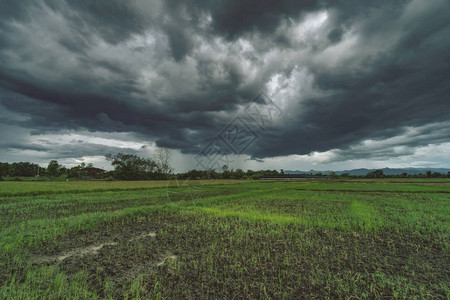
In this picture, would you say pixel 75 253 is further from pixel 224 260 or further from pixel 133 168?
pixel 133 168

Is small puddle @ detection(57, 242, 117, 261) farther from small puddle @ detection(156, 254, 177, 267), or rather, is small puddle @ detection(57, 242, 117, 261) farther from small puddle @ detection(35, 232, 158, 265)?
small puddle @ detection(156, 254, 177, 267)

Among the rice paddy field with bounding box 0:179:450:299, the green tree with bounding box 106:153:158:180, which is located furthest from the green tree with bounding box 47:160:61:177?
the rice paddy field with bounding box 0:179:450:299

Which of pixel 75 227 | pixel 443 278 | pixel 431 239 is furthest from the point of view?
pixel 75 227

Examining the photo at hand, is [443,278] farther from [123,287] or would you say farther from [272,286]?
[123,287]

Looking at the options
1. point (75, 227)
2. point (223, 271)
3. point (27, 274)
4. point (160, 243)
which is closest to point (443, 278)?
point (223, 271)

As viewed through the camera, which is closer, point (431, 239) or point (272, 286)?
point (272, 286)

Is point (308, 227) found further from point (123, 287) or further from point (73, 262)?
point (73, 262)

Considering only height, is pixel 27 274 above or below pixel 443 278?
above

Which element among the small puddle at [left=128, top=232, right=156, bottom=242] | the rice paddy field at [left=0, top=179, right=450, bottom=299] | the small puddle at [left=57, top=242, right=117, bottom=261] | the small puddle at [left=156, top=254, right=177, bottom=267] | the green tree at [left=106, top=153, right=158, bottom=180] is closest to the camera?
the rice paddy field at [left=0, top=179, right=450, bottom=299]

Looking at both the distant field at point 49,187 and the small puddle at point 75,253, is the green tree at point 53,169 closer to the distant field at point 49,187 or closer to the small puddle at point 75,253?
the distant field at point 49,187

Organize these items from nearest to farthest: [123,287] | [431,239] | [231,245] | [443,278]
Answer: [123,287] → [443,278] → [231,245] → [431,239]

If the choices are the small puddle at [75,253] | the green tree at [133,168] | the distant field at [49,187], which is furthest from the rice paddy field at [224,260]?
the green tree at [133,168]

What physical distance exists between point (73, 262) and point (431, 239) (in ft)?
37.0

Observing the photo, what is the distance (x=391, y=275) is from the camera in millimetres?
4199
